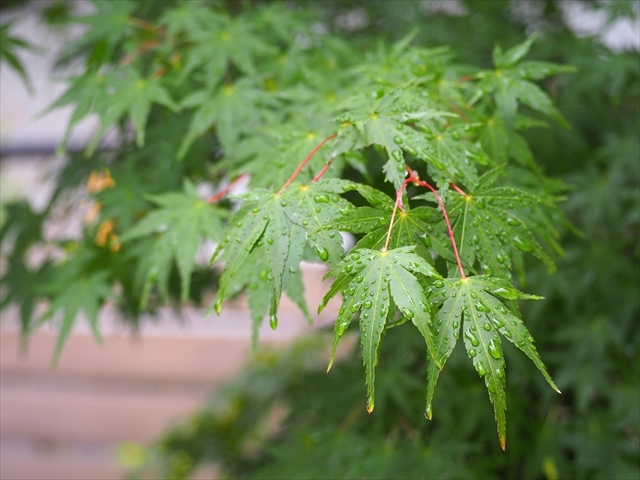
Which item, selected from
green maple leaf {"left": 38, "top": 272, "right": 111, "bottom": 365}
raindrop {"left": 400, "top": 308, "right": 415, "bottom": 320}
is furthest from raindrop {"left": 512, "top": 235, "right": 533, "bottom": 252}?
green maple leaf {"left": 38, "top": 272, "right": 111, "bottom": 365}

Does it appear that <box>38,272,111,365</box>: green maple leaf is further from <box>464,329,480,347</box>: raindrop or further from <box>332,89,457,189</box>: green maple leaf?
<box>464,329,480,347</box>: raindrop

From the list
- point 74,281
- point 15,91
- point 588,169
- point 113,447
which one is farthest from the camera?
point 113,447

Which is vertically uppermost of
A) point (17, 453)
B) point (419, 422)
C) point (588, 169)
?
point (588, 169)

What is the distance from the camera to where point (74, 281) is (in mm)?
1205

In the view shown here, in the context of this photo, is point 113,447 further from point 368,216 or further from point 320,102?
point 368,216

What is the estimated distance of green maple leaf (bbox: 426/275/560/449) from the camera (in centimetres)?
59

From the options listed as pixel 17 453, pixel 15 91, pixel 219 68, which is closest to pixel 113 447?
pixel 17 453

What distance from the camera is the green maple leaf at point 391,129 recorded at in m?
0.72

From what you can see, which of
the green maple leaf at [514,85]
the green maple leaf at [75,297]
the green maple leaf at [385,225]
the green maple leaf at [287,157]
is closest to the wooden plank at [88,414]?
the green maple leaf at [75,297]

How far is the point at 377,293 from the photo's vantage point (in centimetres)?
61

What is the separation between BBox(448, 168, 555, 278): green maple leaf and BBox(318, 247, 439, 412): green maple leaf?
0.34 feet

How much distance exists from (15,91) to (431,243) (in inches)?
124

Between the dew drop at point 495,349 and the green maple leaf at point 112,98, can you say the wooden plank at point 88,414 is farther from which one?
the dew drop at point 495,349

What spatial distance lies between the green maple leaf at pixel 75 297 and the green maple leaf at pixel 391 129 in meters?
0.63
